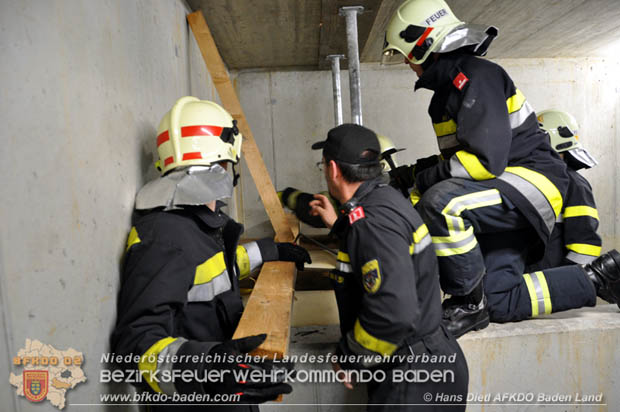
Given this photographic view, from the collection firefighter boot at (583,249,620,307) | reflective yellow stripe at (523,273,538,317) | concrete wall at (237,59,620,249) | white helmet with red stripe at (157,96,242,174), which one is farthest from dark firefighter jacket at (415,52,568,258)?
concrete wall at (237,59,620,249)

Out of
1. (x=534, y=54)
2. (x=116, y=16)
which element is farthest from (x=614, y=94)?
(x=116, y=16)

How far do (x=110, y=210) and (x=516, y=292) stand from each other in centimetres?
233

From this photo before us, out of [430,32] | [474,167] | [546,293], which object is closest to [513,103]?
[474,167]

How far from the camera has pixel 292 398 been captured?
215 centimetres

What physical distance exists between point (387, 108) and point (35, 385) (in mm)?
5767

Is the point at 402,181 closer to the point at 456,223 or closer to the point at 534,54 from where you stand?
the point at 456,223

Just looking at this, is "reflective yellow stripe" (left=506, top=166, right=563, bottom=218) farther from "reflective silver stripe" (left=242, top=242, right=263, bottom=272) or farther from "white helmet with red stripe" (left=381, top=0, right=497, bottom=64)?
"reflective silver stripe" (left=242, top=242, right=263, bottom=272)

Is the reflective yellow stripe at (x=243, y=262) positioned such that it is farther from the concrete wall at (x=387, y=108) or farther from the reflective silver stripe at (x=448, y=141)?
the concrete wall at (x=387, y=108)

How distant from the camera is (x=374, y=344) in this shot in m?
1.48

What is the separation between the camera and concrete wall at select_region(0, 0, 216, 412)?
2.96ft

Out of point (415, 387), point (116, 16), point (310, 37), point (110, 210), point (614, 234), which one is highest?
point (310, 37)

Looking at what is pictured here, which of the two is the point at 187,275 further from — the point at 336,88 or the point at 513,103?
the point at 336,88

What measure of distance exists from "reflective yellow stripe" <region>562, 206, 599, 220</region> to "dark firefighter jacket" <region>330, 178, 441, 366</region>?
1.66 m

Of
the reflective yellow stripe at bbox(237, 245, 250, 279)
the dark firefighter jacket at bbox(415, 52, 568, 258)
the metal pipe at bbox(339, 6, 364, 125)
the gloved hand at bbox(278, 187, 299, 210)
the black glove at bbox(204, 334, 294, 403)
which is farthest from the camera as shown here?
the gloved hand at bbox(278, 187, 299, 210)
